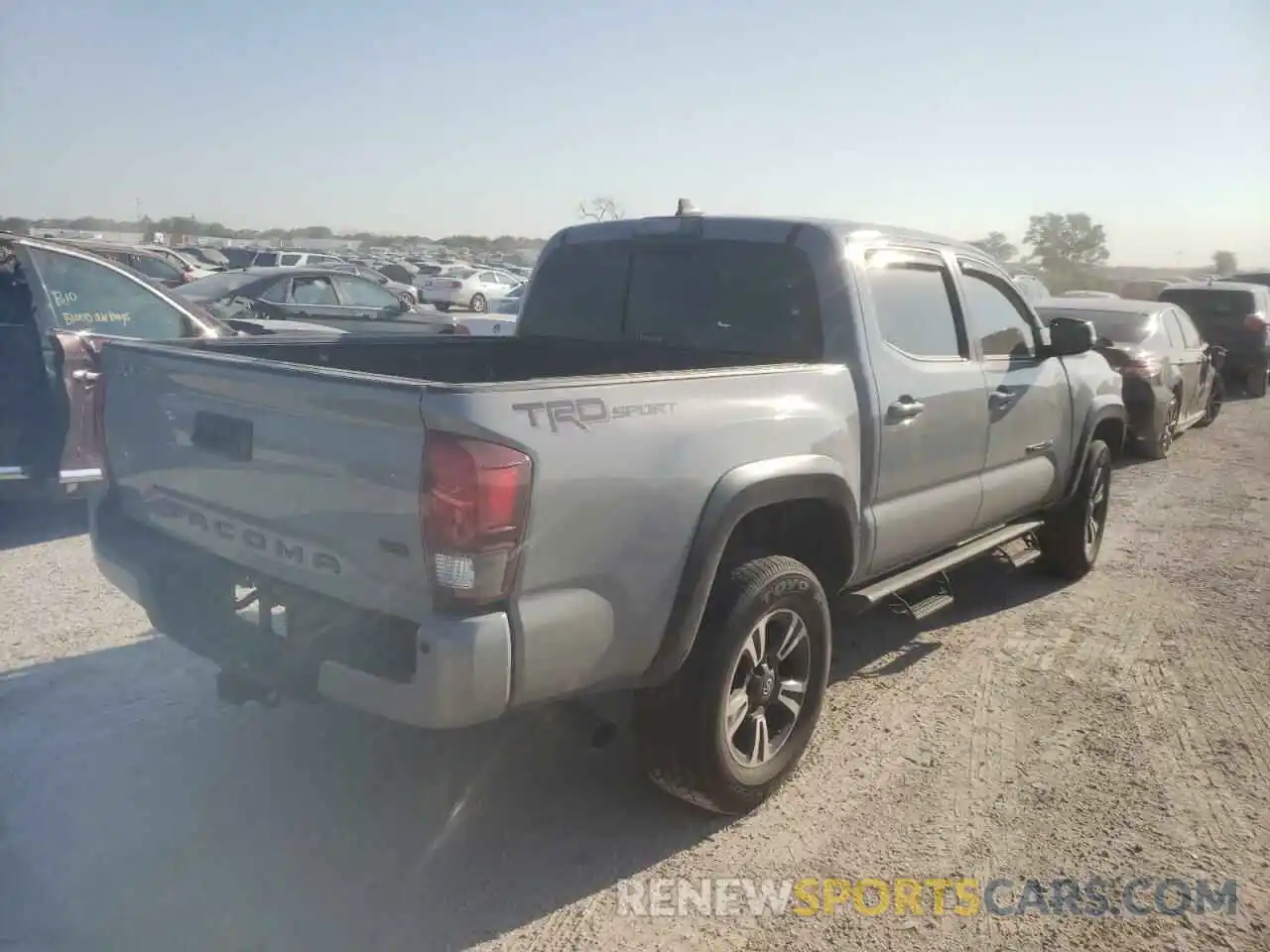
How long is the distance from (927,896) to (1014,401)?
2793mm

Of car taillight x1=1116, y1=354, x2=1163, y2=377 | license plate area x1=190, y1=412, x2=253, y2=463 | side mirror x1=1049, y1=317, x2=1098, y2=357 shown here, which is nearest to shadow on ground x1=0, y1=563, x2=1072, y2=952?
license plate area x1=190, y1=412, x2=253, y2=463

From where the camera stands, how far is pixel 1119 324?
11344 mm

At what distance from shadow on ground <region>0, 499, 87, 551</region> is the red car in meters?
0.65

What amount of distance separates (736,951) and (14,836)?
7.48ft

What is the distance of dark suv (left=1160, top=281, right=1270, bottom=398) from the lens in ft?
54.2

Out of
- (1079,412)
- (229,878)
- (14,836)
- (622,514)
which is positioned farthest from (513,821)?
(1079,412)

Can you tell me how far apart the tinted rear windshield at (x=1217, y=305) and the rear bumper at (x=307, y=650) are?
1710 cm

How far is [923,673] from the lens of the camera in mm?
5027

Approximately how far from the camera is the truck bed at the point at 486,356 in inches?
178

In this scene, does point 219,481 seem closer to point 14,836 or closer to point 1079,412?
point 14,836

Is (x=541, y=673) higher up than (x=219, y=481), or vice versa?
(x=219, y=481)

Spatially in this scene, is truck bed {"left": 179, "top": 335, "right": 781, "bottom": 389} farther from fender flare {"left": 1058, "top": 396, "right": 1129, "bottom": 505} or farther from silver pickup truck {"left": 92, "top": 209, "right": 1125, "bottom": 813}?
fender flare {"left": 1058, "top": 396, "right": 1129, "bottom": 505}

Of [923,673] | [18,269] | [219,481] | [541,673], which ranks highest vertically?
[18,269]

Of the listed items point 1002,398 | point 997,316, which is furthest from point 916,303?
point 997,316
